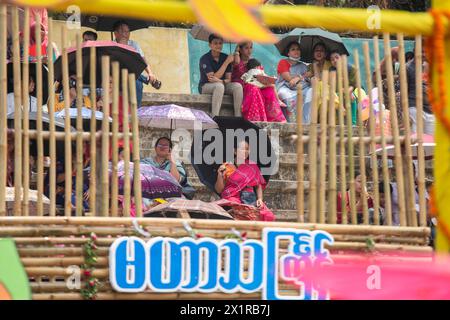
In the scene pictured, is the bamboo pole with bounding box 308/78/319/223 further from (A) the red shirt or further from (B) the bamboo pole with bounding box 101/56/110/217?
(A) the red shirt

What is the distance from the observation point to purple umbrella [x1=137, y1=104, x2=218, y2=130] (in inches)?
347

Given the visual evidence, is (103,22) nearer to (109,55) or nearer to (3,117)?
(109,55)

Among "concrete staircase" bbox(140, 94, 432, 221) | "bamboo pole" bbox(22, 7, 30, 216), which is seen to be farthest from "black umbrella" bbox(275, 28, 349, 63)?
"bamboo pole" bbox(22, 7, 30, 216)

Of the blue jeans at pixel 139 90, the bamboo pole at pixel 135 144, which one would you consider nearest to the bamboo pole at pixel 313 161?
A: the bamboo pole at pixel 135 144

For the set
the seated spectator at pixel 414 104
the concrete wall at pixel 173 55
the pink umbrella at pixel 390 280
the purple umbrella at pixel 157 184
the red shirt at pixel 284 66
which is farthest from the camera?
the concrete wall at pixel 173 55

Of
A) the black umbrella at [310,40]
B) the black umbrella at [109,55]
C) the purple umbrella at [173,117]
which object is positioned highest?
the black umbrella at [310,40]

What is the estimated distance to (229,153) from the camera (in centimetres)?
806

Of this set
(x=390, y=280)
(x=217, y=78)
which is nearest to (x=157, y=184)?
(x=217, y=78)

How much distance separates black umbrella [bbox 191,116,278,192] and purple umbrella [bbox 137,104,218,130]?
49 centimetres

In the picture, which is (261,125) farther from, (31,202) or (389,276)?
(389,276)

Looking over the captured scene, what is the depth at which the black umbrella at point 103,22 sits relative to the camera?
9648 millimetres

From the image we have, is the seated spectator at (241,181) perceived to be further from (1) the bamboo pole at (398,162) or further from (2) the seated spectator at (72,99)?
(1) the bamboo pole at (398,162)

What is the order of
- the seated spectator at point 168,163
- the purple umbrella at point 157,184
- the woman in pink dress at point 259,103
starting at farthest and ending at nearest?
the woman in pink dress at point 259,103 → the seated spectator at point 168,163 → the purple umbrella at point 157,184

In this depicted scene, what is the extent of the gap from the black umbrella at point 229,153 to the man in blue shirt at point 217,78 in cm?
124
